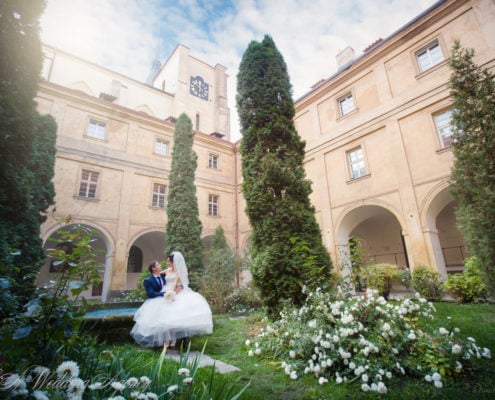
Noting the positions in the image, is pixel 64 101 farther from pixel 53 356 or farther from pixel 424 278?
pixel 424 278

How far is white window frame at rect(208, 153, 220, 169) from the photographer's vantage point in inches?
783

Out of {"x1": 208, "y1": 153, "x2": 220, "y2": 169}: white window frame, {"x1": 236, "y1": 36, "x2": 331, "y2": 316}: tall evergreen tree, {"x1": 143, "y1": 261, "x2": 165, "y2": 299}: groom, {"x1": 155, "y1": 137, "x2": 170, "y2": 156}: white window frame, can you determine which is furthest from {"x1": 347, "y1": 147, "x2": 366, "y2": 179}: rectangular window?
{"x1": 155, "y1": 137, "x2": 170, "y2": 156}: white window frame

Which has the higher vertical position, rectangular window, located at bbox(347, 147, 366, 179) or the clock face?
the clock face

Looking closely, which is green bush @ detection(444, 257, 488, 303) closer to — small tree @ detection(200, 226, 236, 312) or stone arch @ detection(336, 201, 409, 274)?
stone arch @ detection(336, 201, 409, 274)

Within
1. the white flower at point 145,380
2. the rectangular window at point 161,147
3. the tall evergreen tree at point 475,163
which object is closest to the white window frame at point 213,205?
the rectangular window at point 161,147

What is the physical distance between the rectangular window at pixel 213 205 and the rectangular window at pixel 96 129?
7.72 meters

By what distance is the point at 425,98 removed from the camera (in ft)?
36.3

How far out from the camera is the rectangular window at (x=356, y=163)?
1308cm

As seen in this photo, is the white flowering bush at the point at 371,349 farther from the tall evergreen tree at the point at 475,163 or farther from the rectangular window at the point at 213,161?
the rectangular window at the point at 213,161

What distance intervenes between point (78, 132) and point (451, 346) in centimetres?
1734

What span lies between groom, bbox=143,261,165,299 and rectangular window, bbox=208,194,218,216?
1324 cm

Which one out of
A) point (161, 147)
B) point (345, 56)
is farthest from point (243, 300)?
point (345, 56)

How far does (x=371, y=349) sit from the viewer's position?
298 cm

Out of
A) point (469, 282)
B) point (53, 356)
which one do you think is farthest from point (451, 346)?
point (469, 282)
